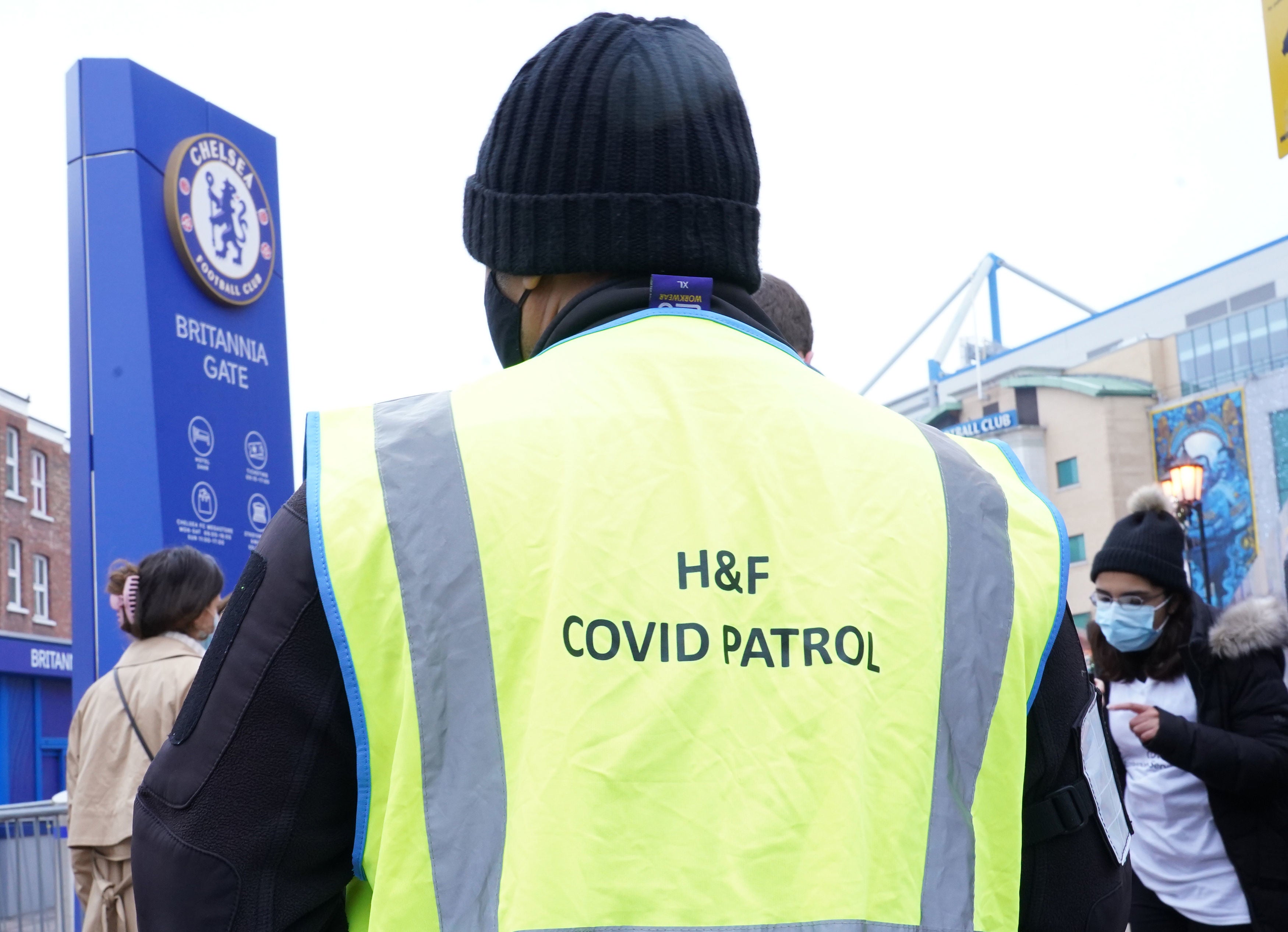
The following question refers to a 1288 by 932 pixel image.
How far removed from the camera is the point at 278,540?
116cm

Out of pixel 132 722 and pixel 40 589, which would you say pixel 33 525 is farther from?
pixel 132 722

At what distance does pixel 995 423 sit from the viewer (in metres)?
49.8

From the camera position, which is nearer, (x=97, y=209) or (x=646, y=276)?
(x=646, y=276)

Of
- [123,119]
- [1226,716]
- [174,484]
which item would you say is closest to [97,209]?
[123,119]

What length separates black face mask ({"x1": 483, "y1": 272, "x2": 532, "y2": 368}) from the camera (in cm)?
152

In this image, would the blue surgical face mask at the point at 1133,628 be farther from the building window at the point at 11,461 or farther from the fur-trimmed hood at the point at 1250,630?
the building window at the point at 11,461

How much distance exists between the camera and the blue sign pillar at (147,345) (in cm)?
676

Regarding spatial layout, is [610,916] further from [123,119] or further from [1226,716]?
[123,119]

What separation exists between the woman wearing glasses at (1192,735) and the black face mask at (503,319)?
10.5ft

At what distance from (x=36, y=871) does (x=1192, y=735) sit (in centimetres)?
576

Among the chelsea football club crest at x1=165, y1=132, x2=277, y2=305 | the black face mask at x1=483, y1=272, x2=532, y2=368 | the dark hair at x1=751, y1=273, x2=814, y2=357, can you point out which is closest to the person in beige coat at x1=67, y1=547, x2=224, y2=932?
the dark hair at x1=751, y1=273, x2=814, y2=357

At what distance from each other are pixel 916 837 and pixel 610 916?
315 mm

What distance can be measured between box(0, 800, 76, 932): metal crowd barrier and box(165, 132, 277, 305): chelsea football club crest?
3.19 metres

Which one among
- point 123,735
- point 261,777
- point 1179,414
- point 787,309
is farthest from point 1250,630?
Answer: point 1179,414
